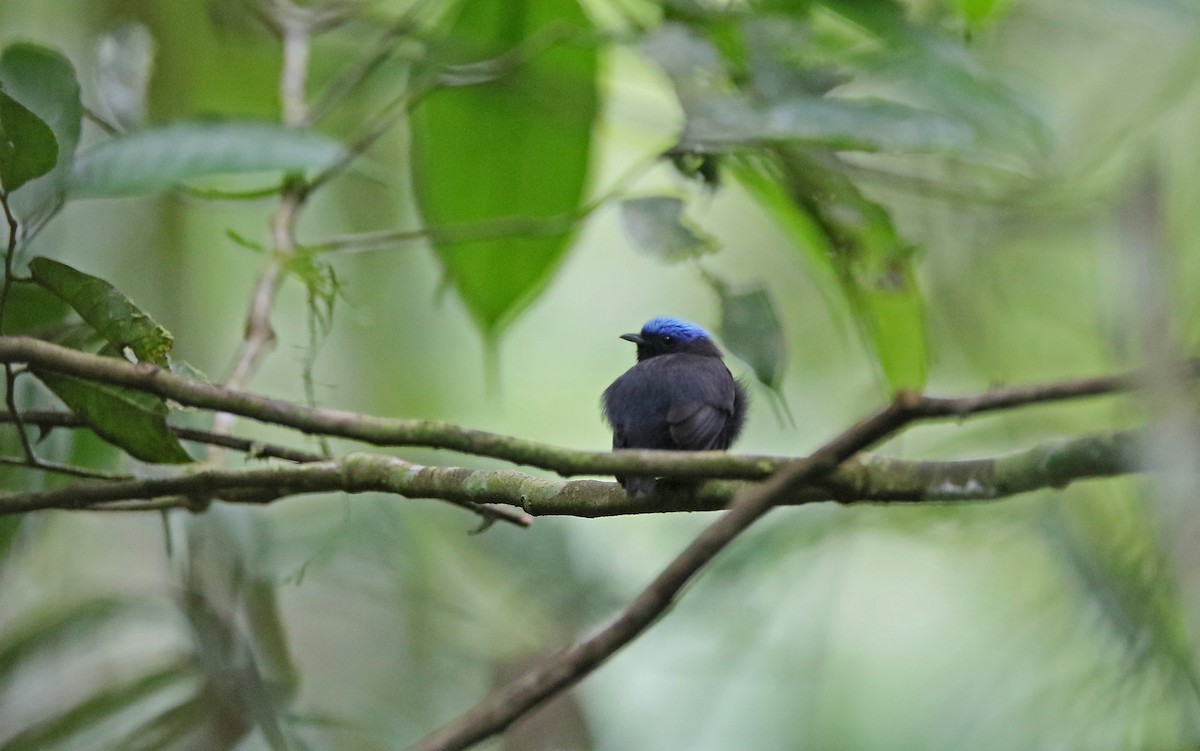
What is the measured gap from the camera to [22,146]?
1741 mm

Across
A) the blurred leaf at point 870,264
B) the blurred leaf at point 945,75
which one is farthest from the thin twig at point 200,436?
the blurred leaf at point 945,75

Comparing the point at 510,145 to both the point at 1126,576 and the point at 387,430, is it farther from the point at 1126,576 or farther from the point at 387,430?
the point at 1126,576

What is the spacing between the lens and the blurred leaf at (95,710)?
286cm

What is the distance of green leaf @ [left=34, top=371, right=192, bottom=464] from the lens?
5.88ft

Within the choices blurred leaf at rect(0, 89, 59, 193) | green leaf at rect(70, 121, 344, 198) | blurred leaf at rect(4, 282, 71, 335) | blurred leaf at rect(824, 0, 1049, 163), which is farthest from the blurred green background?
blurred leaf at rect(0, 89, 59, 193)

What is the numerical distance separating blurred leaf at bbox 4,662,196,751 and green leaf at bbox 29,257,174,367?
158 centimetres

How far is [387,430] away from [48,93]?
0.94 m

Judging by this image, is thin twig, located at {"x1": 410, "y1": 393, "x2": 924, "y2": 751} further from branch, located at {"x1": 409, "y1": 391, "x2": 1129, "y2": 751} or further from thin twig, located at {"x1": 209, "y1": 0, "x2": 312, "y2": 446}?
thin twig, located at {"x1": 209, "y1": 0, "x2": 312, "y2": 446}

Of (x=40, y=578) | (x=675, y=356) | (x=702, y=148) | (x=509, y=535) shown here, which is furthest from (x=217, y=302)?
(x=702, y=148)

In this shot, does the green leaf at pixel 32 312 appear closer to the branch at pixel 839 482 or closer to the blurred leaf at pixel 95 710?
the branch at pixel 839 482

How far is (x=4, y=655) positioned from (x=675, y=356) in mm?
1851

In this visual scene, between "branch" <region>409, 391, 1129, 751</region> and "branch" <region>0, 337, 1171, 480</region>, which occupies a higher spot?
"branch" <region>0, 337, 1171, 480</region>

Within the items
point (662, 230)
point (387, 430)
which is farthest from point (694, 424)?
point (387, 430)

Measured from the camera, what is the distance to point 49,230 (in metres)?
3.05
